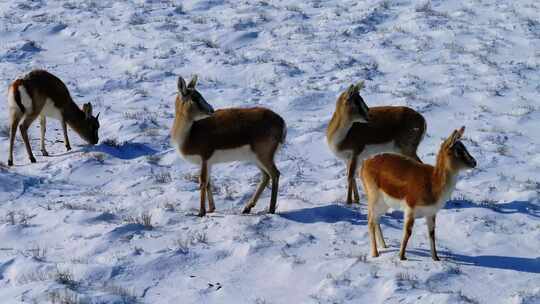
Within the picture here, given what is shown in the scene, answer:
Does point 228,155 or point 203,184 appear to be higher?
point 228,155

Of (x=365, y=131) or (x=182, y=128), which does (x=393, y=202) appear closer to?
(x=365, y=131)

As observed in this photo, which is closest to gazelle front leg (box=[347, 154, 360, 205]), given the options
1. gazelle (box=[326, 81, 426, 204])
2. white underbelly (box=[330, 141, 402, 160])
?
gazelle (box=[326, 81, 426, 204])

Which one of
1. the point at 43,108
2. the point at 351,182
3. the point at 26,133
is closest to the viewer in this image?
the point at 351,182

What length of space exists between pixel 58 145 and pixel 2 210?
11.7 feet

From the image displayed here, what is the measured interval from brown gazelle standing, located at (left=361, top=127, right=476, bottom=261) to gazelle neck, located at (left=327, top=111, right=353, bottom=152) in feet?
6.91

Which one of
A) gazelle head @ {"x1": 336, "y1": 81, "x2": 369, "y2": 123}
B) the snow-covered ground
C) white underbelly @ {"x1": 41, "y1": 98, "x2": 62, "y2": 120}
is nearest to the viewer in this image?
the snow-covered ground

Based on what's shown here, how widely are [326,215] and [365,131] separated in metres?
1.57

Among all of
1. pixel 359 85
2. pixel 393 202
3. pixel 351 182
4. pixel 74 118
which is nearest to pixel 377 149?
pixel 351 182

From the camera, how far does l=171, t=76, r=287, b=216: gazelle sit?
948 cm

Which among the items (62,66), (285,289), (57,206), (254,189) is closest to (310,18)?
(62,66)

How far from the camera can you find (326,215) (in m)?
9.39

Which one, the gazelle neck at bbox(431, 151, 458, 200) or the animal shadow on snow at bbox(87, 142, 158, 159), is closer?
the gazelle neck at bbox(431, 151, 458, 200)

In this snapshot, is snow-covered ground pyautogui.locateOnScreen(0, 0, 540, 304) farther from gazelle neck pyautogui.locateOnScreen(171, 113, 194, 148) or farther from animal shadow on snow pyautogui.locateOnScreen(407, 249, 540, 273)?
gazelle neck pyautogui.locateOnScreen(171, 113, 194, 148)

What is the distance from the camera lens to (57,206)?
31.3 ft
